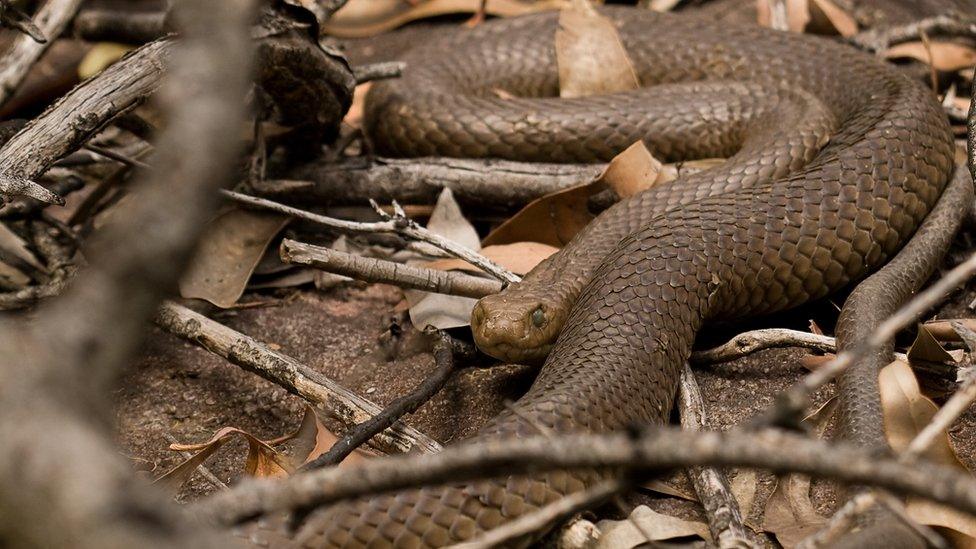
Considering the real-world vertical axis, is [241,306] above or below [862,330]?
below

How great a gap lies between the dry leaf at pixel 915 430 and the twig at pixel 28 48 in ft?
11.1

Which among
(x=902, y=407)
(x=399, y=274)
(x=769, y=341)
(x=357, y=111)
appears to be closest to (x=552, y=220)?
(x=399, y=274)

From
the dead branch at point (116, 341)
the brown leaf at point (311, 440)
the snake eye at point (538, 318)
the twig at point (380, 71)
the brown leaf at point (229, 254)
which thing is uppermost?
the dead branch at point (116, 341)

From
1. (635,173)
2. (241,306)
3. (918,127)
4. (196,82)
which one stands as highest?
(196,82)

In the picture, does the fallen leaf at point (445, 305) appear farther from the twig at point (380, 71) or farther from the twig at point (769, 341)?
the twig at point (769, 341)

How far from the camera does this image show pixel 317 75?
391cm

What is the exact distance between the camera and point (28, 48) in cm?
405

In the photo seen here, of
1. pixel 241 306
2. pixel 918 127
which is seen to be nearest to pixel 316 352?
pixel 241 306

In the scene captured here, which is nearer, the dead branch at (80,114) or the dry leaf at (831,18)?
the dead branch at (80,114)

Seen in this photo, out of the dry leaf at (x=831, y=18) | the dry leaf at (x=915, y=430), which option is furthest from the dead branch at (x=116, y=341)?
the dry leaf at (x=831, y=18)

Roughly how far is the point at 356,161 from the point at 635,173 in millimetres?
1248

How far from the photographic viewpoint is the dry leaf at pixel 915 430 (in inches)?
96.4

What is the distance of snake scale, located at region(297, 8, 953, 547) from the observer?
2.69m

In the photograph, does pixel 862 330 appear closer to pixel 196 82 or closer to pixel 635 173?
pixel 635 173
